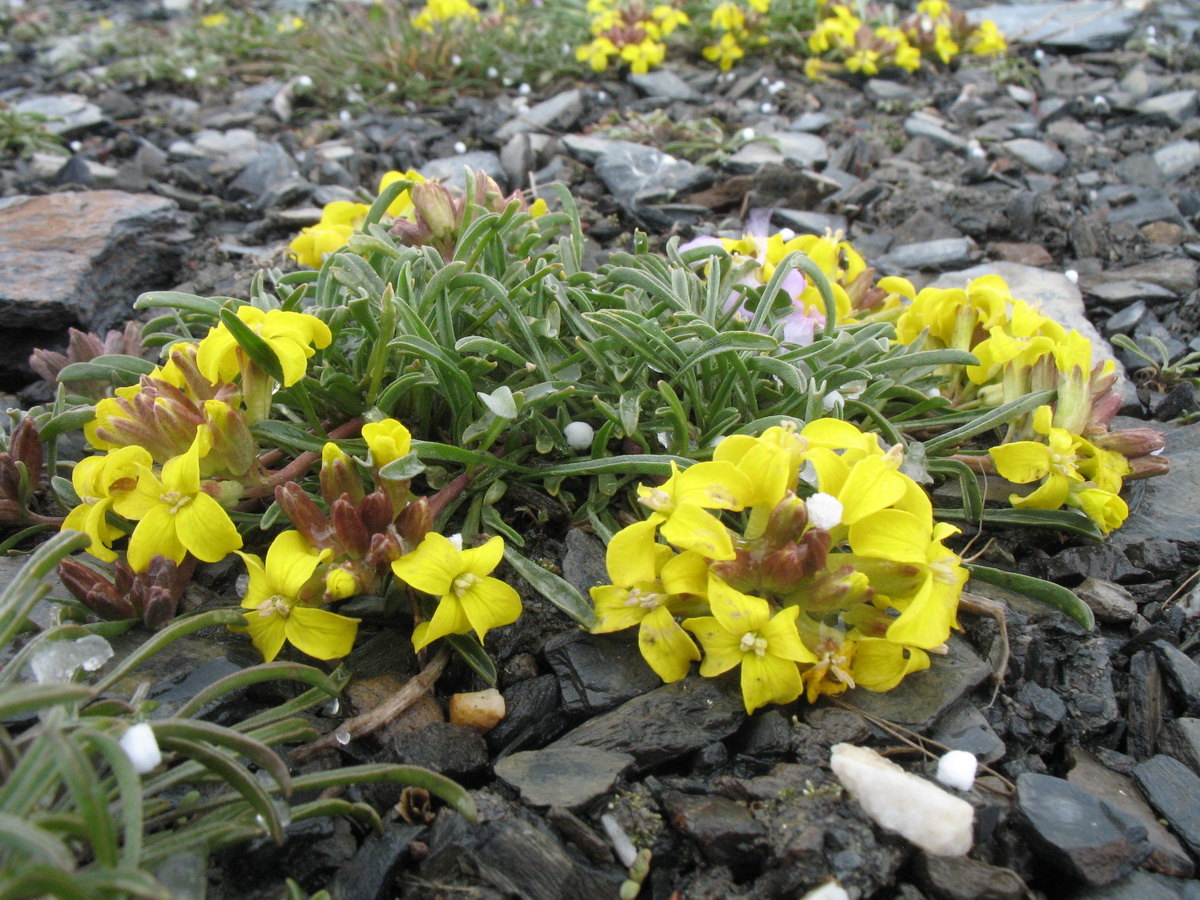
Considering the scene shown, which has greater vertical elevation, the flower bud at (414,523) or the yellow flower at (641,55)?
the yellow flower at (641,55)

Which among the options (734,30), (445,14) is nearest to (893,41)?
(734,30)

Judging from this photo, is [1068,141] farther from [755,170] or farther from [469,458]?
[469,458]

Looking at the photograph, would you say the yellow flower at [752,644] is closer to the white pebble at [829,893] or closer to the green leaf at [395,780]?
the white pebble at [829,893]

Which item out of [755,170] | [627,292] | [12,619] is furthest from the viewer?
[755,170]

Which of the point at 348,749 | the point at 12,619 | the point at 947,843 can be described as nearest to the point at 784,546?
the point at 947,843

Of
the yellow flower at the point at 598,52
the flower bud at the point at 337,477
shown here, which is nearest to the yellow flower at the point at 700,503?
the flower bud at the point at 337,477
